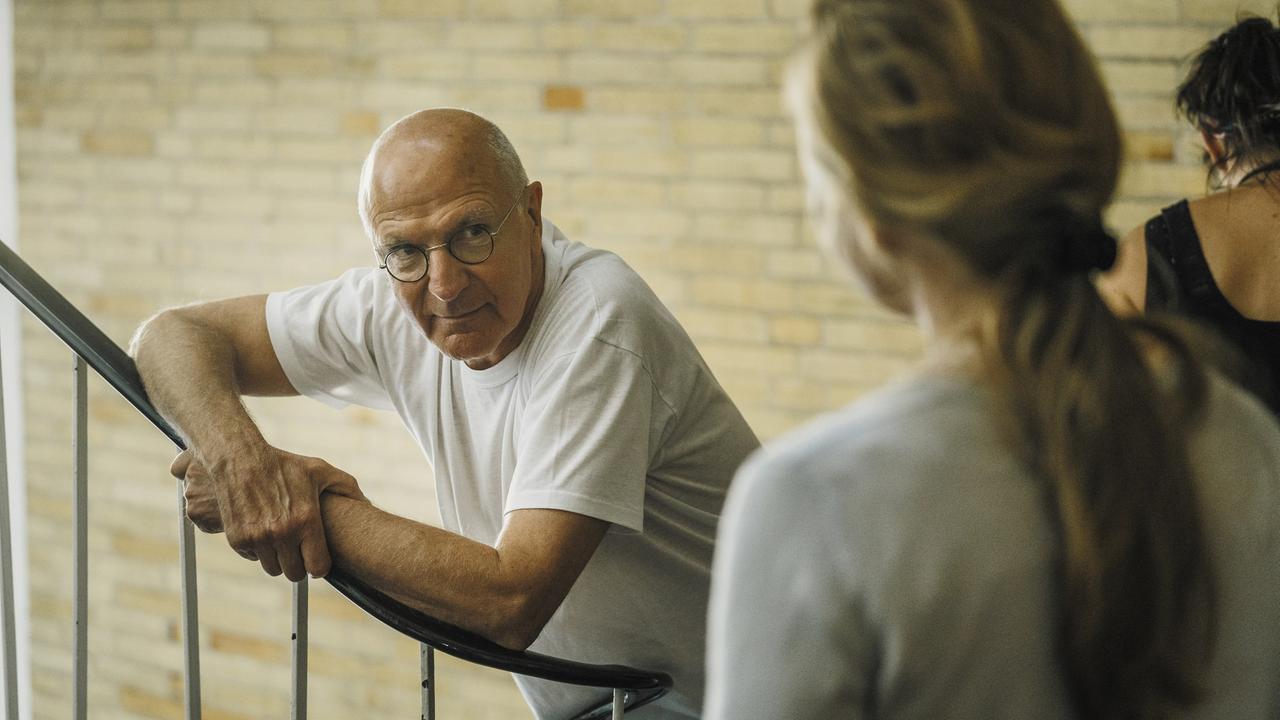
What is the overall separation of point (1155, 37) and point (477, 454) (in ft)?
6.61

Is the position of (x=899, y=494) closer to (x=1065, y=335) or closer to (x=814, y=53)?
(x=1065, y=335)

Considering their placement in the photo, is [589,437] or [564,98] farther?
[564,98]

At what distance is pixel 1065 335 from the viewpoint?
770mm

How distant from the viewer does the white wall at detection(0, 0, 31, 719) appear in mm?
4188

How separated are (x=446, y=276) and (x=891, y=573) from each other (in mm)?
1140

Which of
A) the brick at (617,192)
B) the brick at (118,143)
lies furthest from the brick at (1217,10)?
the brick at (118,143)

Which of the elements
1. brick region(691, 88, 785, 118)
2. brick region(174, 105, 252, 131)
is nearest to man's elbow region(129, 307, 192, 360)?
brick region(691, 88, 785, 118)

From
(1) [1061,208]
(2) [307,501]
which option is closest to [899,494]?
(1) [1061,208]

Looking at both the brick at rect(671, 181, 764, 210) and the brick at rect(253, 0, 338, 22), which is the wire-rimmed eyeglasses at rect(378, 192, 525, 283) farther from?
the brick at rect(253, 0, 338, 22)

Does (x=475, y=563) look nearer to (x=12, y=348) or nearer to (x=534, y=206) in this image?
(x=534, y=206)

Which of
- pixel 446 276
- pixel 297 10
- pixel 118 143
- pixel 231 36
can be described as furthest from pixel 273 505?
pixel 118 143

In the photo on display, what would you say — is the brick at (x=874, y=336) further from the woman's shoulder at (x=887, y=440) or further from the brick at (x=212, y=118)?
the woman's shoulder at (x=887, y=440)

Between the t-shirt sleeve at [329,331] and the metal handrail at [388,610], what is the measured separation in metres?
0.33

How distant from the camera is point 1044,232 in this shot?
774 millimetres
